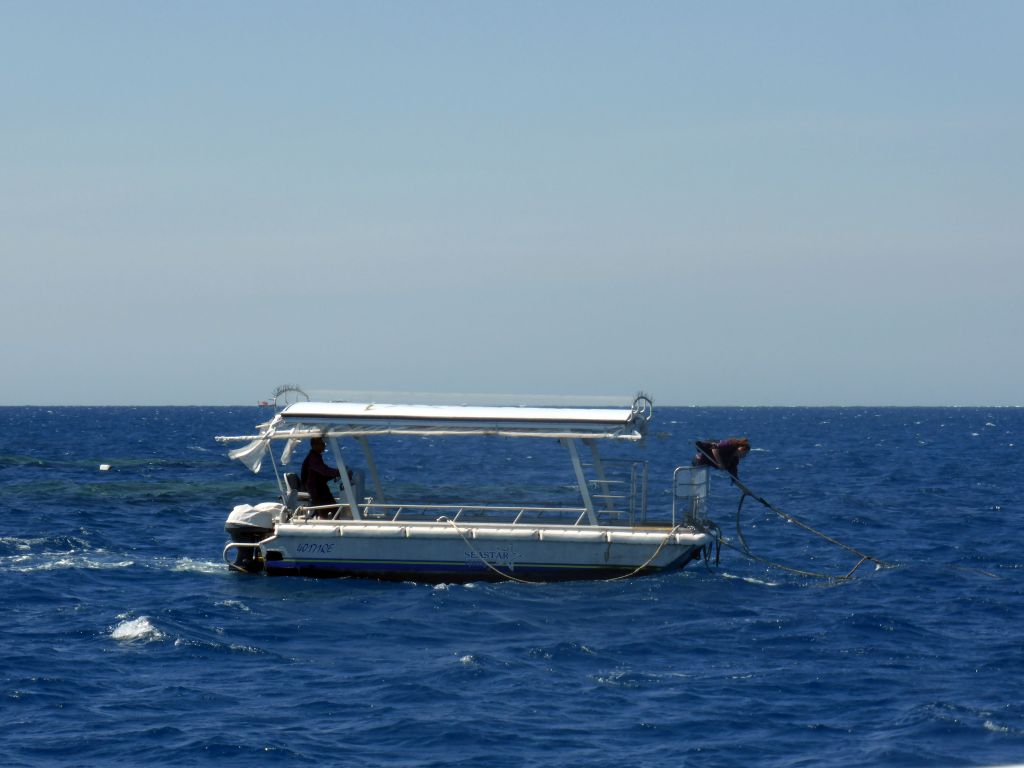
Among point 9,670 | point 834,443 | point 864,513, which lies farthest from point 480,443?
point 9,670

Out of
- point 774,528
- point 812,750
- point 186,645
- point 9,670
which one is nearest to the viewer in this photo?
point 812,750

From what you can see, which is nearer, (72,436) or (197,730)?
(197,730)

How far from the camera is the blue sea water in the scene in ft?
45.5

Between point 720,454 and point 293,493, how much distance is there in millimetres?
8180

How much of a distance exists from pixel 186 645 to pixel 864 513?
25.5 metres

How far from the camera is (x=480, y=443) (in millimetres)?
96375

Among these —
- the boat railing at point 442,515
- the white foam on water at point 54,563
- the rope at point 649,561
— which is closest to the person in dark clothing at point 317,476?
the boat railing at point 442,515

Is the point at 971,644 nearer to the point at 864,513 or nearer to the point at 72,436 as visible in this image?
the point at 864,513

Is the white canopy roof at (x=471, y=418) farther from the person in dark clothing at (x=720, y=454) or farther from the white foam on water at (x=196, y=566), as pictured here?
the white foam on water at (x=196, y=566)

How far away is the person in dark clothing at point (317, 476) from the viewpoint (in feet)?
81.3

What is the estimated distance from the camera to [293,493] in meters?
25.0

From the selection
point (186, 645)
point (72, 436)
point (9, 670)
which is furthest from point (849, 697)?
point (72, 436)

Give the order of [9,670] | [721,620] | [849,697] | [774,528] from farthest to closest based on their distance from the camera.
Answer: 1. [774,528]
2. [721,620]
3. [9,670]
4. [849,697]

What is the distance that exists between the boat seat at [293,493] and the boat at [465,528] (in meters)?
0.04
